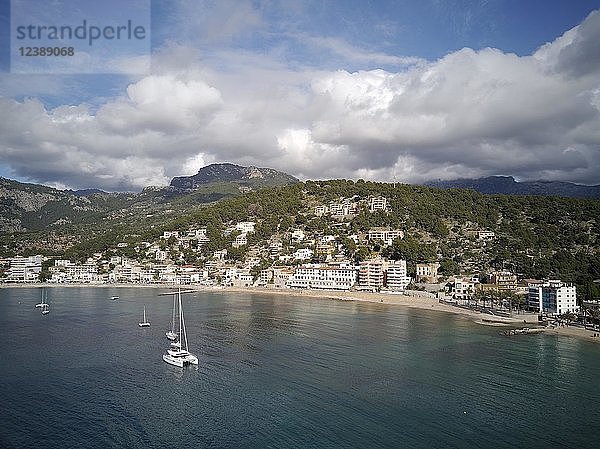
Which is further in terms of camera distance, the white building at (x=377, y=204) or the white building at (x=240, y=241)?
the white building at (x=377, y=204)

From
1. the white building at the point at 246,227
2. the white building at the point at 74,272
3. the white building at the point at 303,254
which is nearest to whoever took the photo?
the white building at the point at 303,254

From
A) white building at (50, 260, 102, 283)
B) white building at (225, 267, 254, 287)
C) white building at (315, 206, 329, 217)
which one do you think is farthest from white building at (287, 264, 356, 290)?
white building at (50, 260, 102, 283)

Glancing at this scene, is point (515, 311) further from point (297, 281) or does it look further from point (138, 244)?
point (138, 244)

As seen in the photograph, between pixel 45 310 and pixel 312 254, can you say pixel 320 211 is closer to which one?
pixel 312 254

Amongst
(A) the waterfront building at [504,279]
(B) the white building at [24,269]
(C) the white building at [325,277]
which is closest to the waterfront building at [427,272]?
(A) the waterfront building at [504,279]

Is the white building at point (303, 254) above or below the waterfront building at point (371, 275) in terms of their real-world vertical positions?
above

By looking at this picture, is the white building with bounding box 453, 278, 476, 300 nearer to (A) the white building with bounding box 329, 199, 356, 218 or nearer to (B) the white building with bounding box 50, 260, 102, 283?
(A) the white building with bounding box 329, 199, 356, 218

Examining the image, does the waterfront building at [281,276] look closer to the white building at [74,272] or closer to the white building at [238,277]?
the white building at [238,277]

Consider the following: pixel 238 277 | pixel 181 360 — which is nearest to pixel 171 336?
pixel 181 360
